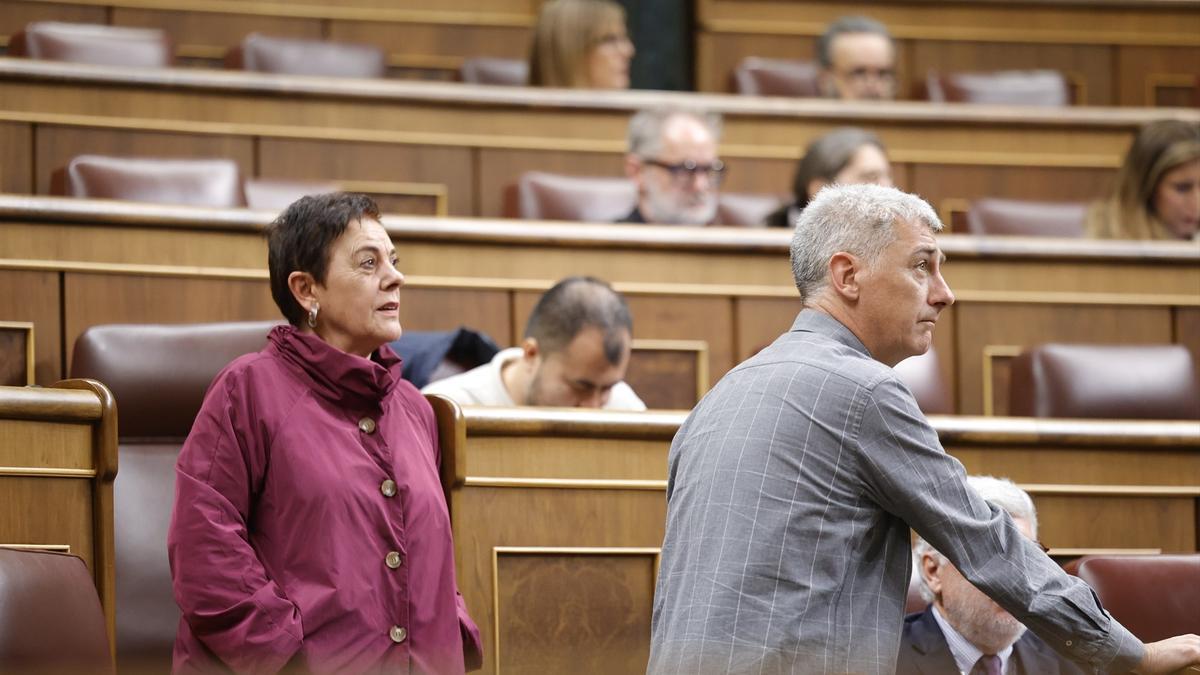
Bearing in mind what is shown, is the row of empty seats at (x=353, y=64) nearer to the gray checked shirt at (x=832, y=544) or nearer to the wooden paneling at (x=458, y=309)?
the wooden paneling at (x=458, y=309)

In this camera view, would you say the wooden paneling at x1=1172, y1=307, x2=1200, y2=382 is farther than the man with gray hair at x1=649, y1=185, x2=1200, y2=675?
Yes

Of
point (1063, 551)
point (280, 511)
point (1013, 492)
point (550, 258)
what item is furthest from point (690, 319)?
point (280, 511)

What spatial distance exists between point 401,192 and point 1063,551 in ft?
3.87

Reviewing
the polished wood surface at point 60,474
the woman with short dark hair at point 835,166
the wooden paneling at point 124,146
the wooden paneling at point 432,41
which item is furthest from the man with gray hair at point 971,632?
the wooden paneling at point 432,41

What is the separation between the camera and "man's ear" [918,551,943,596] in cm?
124

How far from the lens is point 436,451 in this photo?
122 cm

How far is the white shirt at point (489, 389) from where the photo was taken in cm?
157

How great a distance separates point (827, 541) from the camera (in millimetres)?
951

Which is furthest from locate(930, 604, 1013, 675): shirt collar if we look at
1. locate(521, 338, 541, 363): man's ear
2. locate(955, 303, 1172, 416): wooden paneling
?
locate(955, 303, 1172, 416): wooden paneling

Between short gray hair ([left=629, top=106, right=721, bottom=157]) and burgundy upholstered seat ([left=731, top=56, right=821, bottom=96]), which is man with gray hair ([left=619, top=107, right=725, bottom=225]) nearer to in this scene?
short gray hair ([left=629, top=106, right=721, bottom=157])

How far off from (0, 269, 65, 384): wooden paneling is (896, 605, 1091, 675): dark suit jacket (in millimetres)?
916

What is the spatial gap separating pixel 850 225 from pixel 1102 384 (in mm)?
771

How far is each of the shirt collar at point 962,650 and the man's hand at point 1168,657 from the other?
0.76ft

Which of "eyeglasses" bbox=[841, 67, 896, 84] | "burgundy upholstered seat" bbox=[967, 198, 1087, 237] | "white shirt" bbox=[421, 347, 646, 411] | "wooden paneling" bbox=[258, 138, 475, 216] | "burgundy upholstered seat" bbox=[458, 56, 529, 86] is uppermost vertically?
"burgundy upholstered seat" bbox=[458, 56, 529, 86]
